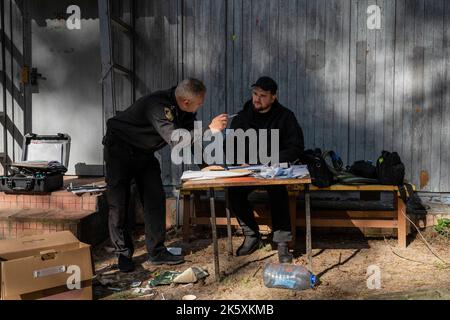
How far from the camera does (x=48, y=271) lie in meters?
3.61

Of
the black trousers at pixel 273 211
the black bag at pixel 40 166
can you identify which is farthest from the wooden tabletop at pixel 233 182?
the black bag at pixel 40 166

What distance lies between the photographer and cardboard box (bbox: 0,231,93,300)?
11.4ft

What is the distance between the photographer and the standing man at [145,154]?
4422 mm

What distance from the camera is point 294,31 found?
6.16 metres

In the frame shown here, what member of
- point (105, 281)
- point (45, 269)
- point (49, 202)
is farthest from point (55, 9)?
point (45, 269)

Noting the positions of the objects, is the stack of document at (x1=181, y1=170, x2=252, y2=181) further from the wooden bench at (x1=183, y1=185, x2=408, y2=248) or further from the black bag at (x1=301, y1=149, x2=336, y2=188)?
the black bag at (x1=301, y1=149, x2=336, y2=188)

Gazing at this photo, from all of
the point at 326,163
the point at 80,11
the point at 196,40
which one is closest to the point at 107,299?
the point at 326,163

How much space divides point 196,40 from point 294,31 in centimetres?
128

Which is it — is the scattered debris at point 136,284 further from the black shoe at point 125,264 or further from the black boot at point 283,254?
the black boot at point 283,254

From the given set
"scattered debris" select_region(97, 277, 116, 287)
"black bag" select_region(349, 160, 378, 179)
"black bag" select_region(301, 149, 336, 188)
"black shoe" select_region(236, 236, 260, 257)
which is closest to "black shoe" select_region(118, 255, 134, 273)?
"scattered debris" select_region(97, 277, 116, 287)

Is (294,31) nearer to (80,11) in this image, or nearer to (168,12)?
(168,12)

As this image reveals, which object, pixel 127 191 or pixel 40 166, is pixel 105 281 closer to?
pixel 127 191

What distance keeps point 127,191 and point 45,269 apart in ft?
4.38

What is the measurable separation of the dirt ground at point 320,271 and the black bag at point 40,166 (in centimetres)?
105
